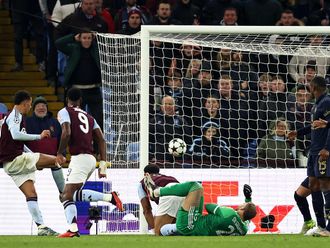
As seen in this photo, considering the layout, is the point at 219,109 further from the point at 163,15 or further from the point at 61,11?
the point at 61,11

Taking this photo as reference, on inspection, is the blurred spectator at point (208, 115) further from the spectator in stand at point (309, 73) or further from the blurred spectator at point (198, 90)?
the spectator in stand at point (309, 73)

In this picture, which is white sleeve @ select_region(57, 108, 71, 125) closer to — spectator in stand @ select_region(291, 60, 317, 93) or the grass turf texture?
the grass turf texture

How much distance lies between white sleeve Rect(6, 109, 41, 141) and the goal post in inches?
76.4

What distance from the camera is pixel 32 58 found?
26.0 metres

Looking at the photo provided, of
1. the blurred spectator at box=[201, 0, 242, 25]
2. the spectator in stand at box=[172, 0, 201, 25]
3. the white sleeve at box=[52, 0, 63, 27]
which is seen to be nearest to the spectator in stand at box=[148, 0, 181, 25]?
the spectator in stand at box=[172, 0, 201, 25]

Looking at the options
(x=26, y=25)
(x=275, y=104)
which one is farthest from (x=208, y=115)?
(x=26, y=25)

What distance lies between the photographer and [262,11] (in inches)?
961

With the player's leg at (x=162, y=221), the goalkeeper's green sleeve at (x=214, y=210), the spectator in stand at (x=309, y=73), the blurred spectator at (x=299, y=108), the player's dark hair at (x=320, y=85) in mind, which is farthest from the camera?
the spectator in stand at (x=309, y=73)

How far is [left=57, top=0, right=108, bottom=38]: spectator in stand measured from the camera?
23938 millimetres

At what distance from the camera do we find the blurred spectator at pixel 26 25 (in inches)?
989

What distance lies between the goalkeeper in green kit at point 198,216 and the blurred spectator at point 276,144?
11.3 feet

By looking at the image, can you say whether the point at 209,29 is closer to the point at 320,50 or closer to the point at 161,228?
the point at 320,50

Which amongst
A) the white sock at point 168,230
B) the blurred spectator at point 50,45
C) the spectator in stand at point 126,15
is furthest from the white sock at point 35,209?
the blurred spectator at point 50,45

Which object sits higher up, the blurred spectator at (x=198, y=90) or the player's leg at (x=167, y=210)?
the blurred spectator at (x=198, y=90)
